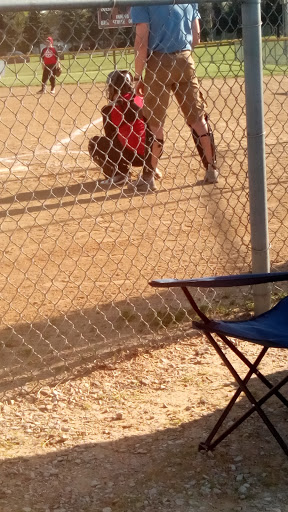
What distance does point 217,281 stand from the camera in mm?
3131

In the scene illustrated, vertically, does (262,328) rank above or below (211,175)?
above

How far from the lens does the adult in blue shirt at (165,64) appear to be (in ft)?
18.0

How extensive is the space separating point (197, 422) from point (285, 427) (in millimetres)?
365

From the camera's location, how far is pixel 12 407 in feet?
12.1

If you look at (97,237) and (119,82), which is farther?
(119,82)

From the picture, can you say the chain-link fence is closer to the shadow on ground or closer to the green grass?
the green grass

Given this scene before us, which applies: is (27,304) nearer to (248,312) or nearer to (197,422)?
(248,312)

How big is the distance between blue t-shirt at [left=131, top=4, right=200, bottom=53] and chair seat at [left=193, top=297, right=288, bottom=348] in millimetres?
2718

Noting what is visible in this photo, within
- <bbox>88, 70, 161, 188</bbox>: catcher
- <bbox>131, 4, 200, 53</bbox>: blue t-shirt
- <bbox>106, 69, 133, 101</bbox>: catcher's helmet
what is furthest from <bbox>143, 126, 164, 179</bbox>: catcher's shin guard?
<bbox>131, 4, 200, 53</bbox>: blue t-shirt

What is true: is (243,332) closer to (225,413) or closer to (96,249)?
(225,413)

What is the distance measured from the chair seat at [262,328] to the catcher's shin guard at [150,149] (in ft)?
7.83

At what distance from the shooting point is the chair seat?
295cm

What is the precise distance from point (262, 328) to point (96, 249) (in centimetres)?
270

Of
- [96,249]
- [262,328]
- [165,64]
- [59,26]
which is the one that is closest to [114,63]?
[59,26]
